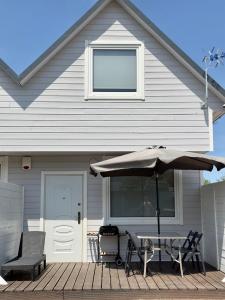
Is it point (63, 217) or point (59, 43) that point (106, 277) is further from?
point (59, 43)

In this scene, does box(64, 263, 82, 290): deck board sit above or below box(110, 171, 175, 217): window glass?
below

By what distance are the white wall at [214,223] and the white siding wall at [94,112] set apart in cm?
104

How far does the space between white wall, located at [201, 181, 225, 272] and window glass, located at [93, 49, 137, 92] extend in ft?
9.04

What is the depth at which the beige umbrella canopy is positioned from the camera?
22.9ft

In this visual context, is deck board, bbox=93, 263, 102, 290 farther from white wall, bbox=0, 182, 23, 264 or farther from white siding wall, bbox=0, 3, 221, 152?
white siding wall, bbox=0, 3, 221, 152

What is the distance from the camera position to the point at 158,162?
7.05 metres

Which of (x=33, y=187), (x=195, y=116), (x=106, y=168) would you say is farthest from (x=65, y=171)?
(x=195, y=116)

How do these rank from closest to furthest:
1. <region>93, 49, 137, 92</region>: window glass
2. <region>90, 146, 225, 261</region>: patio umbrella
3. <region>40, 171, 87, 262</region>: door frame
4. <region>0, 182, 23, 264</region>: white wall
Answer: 1. <region>90, 146, 225, 261</region>: patio umbrella
2. <region>0, 182, 23, 264</region>: white wall
3. <region>93, 49, 137, 92</region>: window glass
4. <region>40, 171, 87, 262</region>: door frame

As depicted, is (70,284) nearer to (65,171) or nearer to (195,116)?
(65,171)

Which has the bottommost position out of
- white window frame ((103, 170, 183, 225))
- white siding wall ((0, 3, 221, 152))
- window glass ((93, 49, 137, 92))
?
white window frame ((103, 170, 183, 225))

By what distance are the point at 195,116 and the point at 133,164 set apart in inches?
96.5

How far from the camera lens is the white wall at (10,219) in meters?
7.24

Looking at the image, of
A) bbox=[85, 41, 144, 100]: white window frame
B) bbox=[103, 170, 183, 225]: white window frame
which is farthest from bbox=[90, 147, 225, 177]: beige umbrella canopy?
bbox=[85, 41, 144, 100]: white window frame

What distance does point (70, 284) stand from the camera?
259 inches
